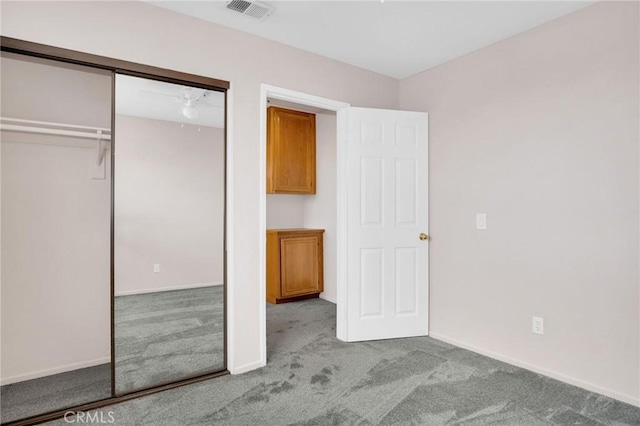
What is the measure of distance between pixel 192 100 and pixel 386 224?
1.95m

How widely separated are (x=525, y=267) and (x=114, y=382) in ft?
9.72

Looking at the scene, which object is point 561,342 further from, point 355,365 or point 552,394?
point 355,365

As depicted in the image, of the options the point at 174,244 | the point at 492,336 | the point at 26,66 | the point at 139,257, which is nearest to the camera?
the point at 26,66

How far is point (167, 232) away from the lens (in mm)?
2668

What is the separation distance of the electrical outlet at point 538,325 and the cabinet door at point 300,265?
2.81 meters

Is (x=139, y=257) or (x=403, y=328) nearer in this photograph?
(x=139, y=257)

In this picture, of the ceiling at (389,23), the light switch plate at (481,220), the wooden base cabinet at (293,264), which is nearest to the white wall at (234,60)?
the ceiling at (389,23)

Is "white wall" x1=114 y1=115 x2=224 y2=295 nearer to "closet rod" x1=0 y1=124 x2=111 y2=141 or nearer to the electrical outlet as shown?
"closet rod" x1=0 y1=124 x2=111 y2=141

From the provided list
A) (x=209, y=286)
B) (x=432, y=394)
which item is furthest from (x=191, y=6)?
(x=432, y=394)

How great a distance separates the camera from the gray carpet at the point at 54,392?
2.19m

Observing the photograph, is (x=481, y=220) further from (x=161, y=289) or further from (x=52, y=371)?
(x=52, y=371)

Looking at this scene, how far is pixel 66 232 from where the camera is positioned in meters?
2.41

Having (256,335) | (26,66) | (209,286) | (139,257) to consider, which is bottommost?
(256,335)

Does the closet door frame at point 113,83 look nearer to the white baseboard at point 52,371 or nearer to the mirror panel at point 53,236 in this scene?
the mirror panel at point 53,236
